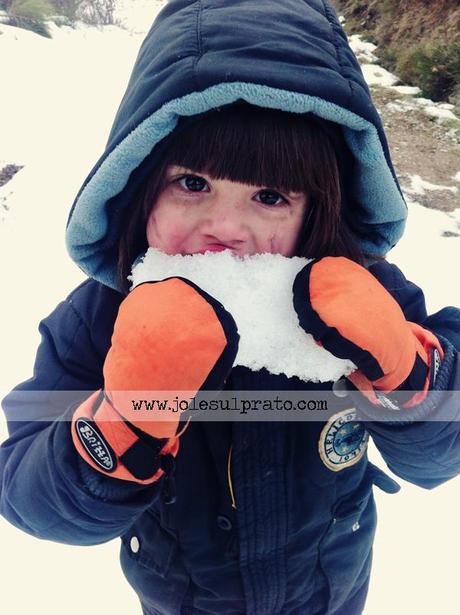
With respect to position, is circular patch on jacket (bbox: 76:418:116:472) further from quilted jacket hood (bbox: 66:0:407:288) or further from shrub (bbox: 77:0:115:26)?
shrub (bbox: 77:0:115:26)

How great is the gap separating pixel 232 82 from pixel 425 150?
413 centimetres

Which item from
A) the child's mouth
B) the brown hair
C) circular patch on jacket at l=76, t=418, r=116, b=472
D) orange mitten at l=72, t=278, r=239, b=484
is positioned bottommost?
circular patch on jacket at l=76, t=418, r=116, b=472

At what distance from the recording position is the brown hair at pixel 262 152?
896 millimetres

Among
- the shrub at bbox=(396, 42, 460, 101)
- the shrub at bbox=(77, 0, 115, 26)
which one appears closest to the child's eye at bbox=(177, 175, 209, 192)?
the shrub at bbox=(396, 42, 460, 101)

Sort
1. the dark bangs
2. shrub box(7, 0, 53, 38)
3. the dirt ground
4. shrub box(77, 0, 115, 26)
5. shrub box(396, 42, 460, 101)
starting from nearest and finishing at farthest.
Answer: the dark bangs → the dirt ground → shrub box(396, 42, 460, 101) → shrub box(7, 0, 53, 38) → shrub box(77, 0, 115, 26)

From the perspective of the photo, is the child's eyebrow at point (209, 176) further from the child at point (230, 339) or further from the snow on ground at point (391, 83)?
the snow on ground at point (391, 83)

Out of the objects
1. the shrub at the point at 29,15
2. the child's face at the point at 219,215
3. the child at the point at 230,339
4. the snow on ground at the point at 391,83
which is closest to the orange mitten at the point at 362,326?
the child at the point at 230,339

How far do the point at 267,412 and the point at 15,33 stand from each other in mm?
6930

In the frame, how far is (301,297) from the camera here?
891 mm

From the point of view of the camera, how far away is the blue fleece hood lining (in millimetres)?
848

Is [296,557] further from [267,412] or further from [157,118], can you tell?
[157,118]

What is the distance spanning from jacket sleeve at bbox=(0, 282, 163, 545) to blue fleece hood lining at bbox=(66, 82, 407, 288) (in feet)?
0.50

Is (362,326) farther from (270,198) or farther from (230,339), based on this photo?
(270,198)

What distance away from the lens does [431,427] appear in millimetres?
911
